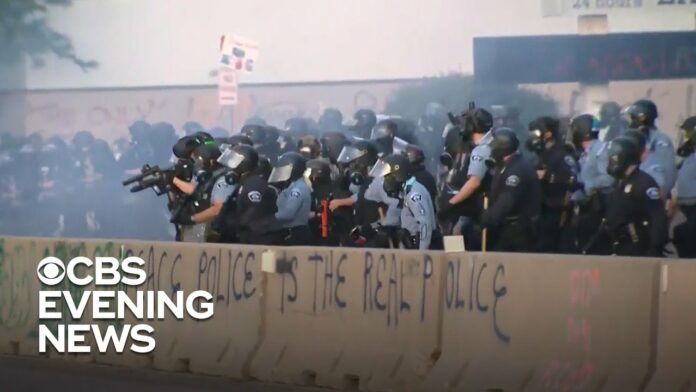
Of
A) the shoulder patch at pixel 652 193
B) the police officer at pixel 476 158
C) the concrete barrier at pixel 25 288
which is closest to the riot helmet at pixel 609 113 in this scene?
the police officer at pixel 476 158

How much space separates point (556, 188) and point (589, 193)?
1.35 ft

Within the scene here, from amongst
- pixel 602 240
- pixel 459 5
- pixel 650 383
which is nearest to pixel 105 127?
pixel 459 5

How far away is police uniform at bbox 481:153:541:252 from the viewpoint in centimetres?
1470

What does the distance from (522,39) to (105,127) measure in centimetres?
832

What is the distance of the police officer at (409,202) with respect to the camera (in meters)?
15.5

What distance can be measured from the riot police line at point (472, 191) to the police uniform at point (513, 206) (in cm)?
1

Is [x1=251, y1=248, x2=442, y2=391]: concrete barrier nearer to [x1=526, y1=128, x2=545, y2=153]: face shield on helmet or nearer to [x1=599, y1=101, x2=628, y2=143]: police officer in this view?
[x1=526, y1=128, x2=545, y2=153]: face shield on helmet

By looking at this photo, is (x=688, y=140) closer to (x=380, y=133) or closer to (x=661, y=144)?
(x=661, y=144)

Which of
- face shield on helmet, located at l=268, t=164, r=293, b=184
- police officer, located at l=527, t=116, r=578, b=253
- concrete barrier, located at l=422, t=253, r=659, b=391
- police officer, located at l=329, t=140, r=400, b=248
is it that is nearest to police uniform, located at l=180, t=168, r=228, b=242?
face shield on helmet, located at l=268, t=164, r=293, b=184

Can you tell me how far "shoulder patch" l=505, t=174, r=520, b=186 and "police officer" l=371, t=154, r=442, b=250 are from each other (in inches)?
42.4

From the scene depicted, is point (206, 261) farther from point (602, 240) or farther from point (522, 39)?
point (522, 39)

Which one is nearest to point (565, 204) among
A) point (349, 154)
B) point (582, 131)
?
point (582, 131)

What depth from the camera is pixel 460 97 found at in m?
20.4

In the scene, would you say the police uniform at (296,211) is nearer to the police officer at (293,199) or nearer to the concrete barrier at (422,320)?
the police officer at (293,199)
